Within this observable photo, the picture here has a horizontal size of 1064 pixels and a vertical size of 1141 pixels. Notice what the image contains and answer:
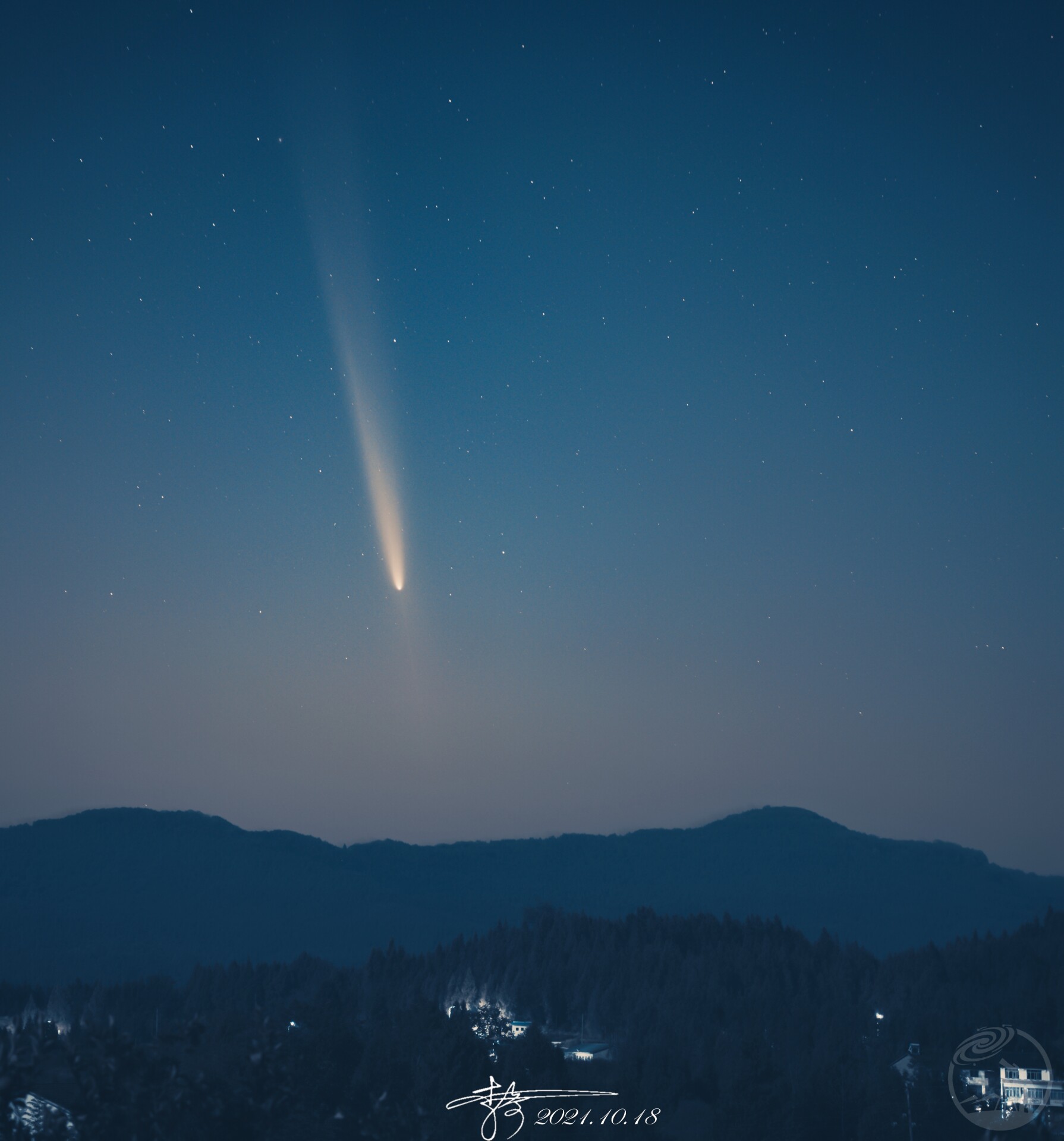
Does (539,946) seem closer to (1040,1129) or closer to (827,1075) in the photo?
(827,1075)

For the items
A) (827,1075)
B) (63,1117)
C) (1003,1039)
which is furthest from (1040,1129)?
(63,1117)

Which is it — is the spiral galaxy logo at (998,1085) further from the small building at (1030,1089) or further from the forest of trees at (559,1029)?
the forest of trees at (559,1029)
